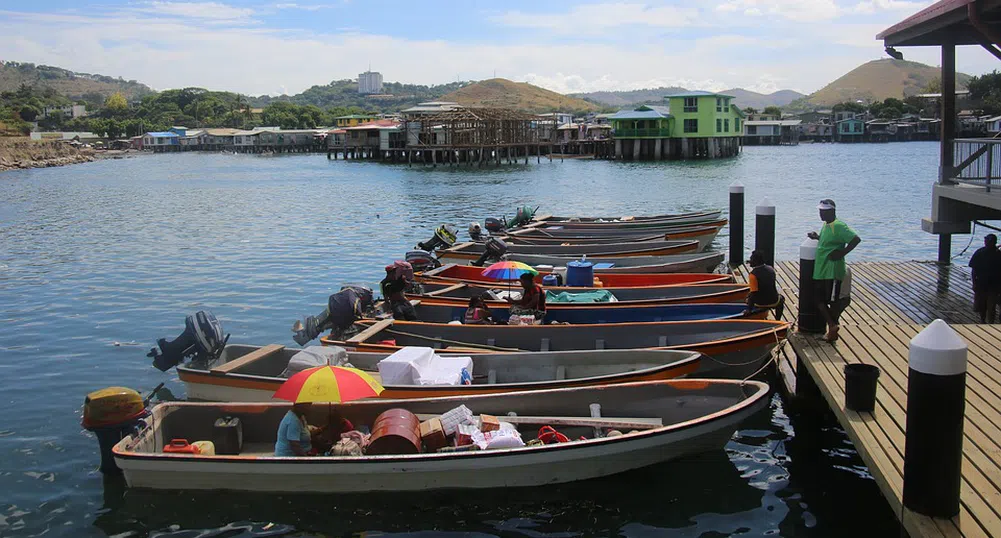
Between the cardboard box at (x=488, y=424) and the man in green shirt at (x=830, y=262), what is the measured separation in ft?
14.7

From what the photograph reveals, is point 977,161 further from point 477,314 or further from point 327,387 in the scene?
point 327,387

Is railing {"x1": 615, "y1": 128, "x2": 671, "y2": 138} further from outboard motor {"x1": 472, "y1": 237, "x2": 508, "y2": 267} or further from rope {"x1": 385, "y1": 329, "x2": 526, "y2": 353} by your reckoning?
rope {"x1": 385, "y1": 329, "x2": 526, "y2": 353}

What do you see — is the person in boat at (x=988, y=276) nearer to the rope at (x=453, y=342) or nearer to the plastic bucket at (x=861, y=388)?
the plastic bucket at (x=861, y=388)

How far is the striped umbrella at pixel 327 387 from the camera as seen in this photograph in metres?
8.56

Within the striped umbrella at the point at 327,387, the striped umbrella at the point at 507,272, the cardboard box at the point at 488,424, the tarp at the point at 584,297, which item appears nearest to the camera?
the striped umbrella at the point at 327,387

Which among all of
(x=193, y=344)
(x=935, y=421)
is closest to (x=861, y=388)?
(x=935, y=421)

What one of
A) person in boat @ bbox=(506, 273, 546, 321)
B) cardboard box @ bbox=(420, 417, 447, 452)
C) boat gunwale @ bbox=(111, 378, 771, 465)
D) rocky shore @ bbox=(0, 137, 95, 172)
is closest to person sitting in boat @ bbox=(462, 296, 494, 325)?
person in boat @ bbox=(506, 273, 546, 321)

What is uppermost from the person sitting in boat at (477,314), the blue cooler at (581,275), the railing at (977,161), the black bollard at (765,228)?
the railing at (977,161)

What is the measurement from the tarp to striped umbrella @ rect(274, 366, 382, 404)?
236 inches

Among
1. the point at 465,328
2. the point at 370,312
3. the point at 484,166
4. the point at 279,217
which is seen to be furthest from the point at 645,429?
the point at 484,166

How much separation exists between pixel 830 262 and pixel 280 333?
36.5ft

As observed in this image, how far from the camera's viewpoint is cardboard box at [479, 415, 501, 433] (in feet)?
30.5

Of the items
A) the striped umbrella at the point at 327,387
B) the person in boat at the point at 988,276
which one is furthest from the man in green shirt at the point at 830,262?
the striped umbrella at the point at 327,387

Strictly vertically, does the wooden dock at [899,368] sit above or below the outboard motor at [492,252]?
below
